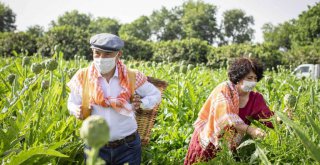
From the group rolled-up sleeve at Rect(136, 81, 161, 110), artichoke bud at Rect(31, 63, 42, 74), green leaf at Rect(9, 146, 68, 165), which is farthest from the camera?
artichoke bud at Rect(31, 63, 42, 74)

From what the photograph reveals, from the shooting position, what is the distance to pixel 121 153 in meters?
2.58

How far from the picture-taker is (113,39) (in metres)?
2.44

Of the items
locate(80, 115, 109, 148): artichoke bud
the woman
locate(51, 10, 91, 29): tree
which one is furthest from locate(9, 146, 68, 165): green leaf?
locate(51, 10, 91, 29): tree

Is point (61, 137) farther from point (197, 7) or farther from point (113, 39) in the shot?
point (197, 7)

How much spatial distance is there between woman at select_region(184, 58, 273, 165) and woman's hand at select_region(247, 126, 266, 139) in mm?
63

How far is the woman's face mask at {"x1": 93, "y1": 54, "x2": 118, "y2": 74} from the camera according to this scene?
245cm

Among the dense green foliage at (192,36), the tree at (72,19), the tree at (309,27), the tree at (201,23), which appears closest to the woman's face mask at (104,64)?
the dense green foliage at (192,36)

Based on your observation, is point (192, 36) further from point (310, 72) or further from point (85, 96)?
point (85, 96)

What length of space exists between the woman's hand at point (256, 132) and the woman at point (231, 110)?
0.21 ft

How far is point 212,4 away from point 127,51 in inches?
1906

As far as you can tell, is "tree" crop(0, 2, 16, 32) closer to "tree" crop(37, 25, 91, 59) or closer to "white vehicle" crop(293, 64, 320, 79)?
"tree" crop(37, 25, 91, 59)

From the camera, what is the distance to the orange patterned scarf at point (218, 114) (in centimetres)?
252

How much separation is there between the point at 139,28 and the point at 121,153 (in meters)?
72.8

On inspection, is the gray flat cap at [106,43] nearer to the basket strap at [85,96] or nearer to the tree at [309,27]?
the basket strap at [85,96]
